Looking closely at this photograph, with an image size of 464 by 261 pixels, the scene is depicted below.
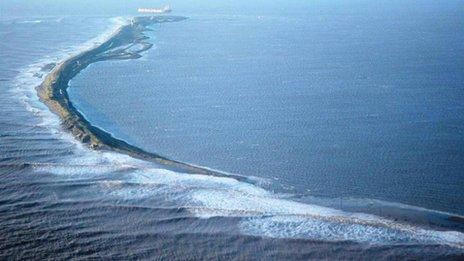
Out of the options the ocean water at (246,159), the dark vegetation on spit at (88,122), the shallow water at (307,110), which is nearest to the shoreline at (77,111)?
the dark vegetation on spit at (88,122)

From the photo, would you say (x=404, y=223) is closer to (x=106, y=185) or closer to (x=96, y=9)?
(x=106, y=185)

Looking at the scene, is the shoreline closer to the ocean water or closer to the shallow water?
the ocean water

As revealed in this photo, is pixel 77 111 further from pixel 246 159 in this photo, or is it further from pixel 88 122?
pixel 246 159

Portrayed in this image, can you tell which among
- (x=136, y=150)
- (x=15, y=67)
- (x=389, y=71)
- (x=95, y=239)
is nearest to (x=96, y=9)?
(x=15, y=67)

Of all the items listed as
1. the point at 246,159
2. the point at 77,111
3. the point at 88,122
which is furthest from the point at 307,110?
the point at 77,111

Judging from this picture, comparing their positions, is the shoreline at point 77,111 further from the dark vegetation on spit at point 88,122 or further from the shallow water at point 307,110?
the shallow water at point 307,110
